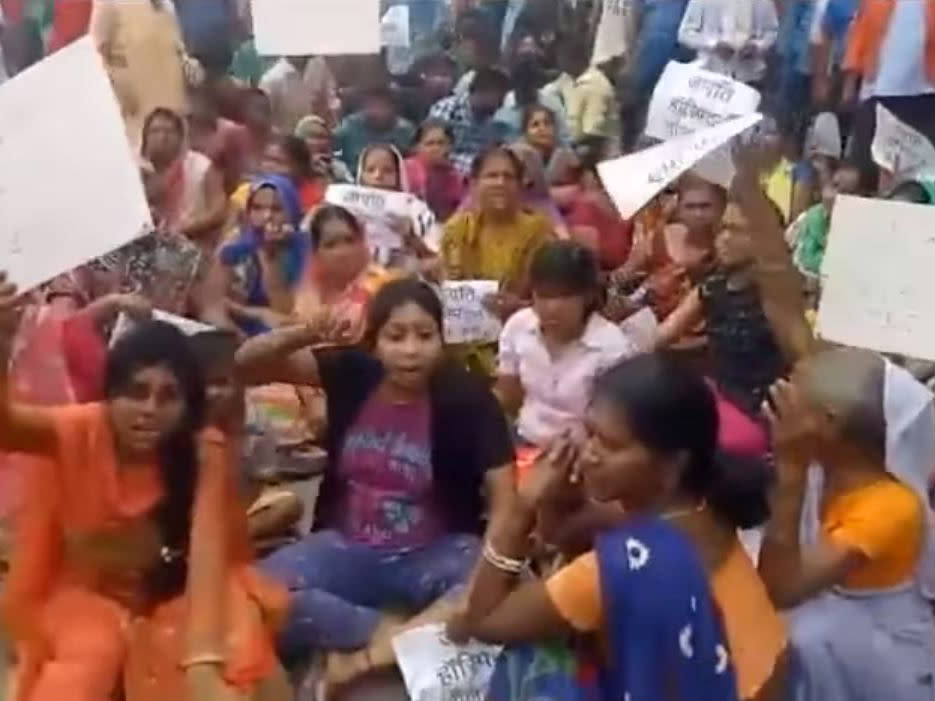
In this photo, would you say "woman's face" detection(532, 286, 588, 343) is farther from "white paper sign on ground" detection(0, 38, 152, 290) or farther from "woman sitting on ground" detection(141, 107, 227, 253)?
"woman sitting on ground" detection(141, 107, 227, 253)

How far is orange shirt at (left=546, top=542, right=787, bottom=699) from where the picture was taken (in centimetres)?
327

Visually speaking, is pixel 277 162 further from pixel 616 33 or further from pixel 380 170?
pixel 616 33

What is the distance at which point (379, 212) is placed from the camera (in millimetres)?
7375

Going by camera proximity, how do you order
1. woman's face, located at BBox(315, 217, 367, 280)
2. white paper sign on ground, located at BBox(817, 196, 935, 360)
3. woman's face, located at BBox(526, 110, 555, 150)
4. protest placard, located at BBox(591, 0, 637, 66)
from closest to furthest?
white paper sign on ground, located at BBox(817, 196, 935, 360) → woman's face, located at BBox(315, 217, 367, 280) → woman's face, located at BBox(526, 110, 555, 150) → protest placard, located at BBox(591, 0, 637, 66)

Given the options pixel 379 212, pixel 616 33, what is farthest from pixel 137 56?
pixel 616 33

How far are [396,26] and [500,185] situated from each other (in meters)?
4.92

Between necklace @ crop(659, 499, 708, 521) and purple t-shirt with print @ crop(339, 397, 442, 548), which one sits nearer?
necklace @ crop(659, 499, 708, 521)

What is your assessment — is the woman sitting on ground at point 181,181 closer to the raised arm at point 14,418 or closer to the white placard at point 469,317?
the white placard at point 469,317

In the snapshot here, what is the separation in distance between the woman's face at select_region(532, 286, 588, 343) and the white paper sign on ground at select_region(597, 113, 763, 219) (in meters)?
0.27

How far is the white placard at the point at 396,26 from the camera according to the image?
12.0m

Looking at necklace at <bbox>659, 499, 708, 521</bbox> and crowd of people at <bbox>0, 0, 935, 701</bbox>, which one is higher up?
necklace at <bbox>659, 499, 708, 521</bbox>

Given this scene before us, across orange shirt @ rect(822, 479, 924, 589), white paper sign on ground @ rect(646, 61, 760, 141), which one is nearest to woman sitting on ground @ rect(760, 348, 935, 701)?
orange shirt @ rect(822, 479, 924, 589)

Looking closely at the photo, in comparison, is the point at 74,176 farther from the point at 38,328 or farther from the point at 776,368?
the point at 776,368

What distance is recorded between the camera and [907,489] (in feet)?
12.4
